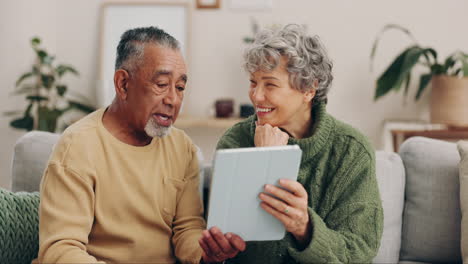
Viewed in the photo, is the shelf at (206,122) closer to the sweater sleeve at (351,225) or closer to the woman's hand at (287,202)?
the sweater sleeve at (351,225)

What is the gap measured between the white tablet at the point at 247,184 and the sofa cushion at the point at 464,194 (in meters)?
0.74

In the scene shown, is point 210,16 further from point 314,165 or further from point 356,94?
point 314,165

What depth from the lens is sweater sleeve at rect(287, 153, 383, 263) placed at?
4.72ft

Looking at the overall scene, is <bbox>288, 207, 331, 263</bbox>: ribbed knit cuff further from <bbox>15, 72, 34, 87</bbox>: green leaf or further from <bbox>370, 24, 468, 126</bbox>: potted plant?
<bbox>15, 72, 34, 87</bbox>: green leaf

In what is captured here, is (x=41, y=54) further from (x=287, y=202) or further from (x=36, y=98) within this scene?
(x=287, y=202)

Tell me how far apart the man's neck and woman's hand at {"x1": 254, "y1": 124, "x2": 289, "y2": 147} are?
0.35 metres

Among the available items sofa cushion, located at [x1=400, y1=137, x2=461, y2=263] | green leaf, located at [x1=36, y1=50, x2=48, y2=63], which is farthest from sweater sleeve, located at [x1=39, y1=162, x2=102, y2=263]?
green leaf, located at [x1=36, y1=50, x2=48, y2=63]

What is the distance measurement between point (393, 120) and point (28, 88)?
8.89 feet

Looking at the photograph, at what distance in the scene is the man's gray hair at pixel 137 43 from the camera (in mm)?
1550

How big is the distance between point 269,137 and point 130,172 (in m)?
0.41

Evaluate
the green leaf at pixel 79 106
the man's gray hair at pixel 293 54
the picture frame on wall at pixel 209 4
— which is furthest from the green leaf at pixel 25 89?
the man's gray hair at pixel 293 54

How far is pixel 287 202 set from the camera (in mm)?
1309

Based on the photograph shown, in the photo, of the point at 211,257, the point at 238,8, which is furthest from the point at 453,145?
the point at 238,8

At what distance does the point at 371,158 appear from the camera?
164cm
